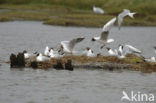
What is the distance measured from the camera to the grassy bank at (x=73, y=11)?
46.7m

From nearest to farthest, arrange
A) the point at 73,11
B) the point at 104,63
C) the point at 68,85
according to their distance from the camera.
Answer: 1. the point at 68,85
2. the point at 104,63
3. the point at 73,11

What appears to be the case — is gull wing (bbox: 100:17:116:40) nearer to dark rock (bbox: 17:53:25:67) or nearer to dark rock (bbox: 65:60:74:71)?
dark rock (bbox: 65:60:74:71)

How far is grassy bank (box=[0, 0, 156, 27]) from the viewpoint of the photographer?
4669 centimetres

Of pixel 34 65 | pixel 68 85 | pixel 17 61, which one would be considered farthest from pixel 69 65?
pixel 17 61

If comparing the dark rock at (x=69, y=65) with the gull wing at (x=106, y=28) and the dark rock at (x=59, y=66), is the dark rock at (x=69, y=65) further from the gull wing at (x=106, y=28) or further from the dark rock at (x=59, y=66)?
the gull wing at (x=106, y=28)

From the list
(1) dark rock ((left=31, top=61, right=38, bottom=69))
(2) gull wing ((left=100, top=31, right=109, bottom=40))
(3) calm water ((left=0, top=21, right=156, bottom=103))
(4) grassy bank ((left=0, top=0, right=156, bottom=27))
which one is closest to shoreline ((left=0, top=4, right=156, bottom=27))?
(4) grassy bank ((left=0, top=0, right=156, bottom=27))

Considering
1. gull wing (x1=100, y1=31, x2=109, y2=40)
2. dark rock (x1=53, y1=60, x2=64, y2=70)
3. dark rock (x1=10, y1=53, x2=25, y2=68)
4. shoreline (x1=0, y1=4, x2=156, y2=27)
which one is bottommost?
dark rock (x1=53, y1=60, x2=64, y2=70)

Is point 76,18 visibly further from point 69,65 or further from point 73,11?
point 69,65

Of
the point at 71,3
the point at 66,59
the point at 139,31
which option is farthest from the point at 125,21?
the point at 66,59

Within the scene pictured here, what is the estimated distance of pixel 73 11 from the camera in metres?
55.6

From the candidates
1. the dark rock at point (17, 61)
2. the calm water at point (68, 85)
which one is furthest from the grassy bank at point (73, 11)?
the dark rock at point (17, 61)

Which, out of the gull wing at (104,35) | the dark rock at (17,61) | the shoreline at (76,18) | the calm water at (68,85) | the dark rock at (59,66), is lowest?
the calm water at (68,85)

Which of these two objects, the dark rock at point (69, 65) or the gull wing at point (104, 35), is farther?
the gull wing at point (104, 35)

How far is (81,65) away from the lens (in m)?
20.4
